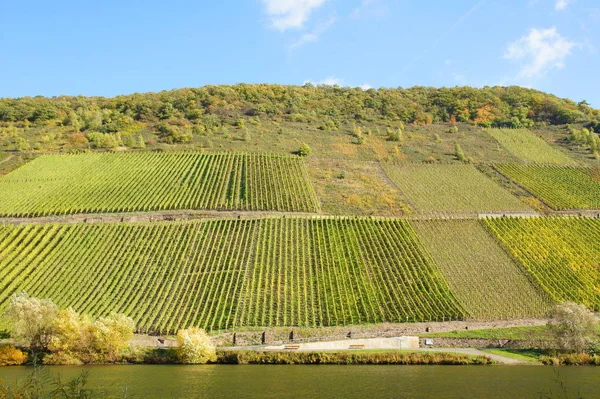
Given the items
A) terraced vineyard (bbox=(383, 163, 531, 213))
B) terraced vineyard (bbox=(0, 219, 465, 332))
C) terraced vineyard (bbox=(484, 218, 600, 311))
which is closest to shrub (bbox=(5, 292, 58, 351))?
terraced vineyard (bbox=(0, 219, 465, 332))

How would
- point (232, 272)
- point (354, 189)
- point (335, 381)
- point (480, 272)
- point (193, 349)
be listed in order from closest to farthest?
point (335, 381)
point (193, 349)
point (232, 272)
point (480, 272)
point (354, 189)

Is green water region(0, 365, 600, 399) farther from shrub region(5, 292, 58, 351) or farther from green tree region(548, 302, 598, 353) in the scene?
shrub region(5, 292, 58, 351)

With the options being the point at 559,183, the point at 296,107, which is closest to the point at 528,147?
the point at 559,183

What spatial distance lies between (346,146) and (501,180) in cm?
2534

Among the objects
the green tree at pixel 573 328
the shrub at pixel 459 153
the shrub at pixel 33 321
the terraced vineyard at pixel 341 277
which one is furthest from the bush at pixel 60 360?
the shrub at pixel 459 153

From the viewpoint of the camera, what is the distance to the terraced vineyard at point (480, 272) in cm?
4653

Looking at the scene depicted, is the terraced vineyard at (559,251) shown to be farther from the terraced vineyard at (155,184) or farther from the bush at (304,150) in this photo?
the bush at (304,150)

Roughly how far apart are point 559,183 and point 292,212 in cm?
4055

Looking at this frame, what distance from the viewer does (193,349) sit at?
36281mm

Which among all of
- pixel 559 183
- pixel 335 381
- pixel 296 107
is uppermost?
pixel 296 107

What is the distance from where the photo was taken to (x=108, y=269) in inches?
1994

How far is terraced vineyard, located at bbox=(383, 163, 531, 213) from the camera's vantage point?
2689 inches

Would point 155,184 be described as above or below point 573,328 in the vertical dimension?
above

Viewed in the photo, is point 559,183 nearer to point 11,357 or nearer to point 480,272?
point 480,272
